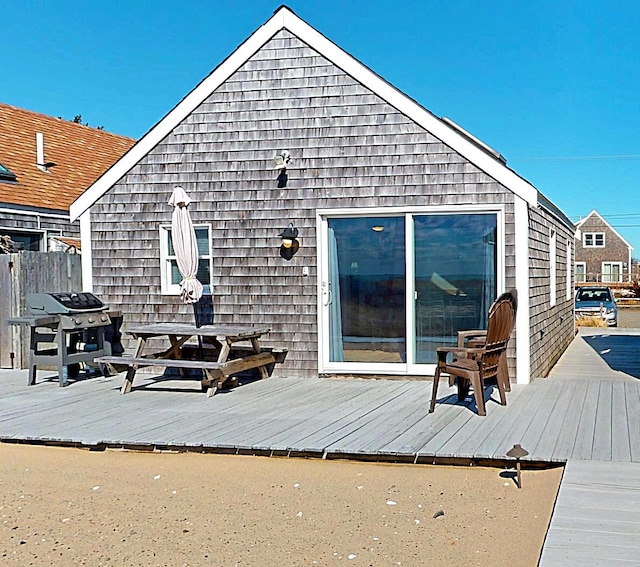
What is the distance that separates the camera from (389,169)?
8383 mm

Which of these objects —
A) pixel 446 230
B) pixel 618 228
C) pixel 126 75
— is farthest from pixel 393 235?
pixel 618 228

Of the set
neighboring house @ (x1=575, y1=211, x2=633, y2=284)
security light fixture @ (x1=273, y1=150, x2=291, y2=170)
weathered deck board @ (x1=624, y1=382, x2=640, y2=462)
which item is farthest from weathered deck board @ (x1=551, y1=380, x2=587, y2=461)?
neighboring house @ (x1=575, y1=211, x2=633, y2=284)

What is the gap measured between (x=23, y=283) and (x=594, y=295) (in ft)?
54.8

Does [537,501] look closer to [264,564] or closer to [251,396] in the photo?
[264,564]

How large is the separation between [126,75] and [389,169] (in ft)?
54.8

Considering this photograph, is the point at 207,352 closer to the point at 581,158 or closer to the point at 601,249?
the point at 581,158

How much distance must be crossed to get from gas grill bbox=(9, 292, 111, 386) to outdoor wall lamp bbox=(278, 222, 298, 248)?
2474 millimetres

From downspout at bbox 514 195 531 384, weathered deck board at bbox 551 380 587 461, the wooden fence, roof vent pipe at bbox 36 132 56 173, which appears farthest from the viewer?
roof vent pipe at bbox 36 132 56 173

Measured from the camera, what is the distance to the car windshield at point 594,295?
20587 millimetres

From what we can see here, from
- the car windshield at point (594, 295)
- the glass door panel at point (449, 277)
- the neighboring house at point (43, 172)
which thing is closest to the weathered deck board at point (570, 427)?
the glass door panel at point (449, 277)

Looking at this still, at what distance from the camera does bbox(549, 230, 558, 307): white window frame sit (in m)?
10.2

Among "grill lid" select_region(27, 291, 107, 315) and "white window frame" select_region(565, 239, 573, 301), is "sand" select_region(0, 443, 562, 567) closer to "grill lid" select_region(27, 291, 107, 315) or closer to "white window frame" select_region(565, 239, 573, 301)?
"grill lid" select_region(27, 291, 107, 315)

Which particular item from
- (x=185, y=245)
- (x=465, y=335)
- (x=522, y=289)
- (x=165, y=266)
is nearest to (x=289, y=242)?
(x=185, y=245)

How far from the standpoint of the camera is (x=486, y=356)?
636 cm
